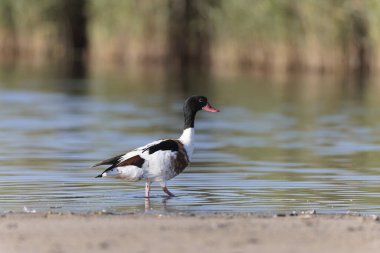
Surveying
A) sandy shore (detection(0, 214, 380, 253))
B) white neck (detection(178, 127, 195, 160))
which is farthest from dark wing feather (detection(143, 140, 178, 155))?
sandy shore (detection(0, 214, 380, 253))

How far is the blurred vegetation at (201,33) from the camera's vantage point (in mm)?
35562

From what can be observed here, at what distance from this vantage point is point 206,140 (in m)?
20.0

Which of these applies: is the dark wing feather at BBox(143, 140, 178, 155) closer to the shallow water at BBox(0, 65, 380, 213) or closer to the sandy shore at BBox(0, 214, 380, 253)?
the shallow water at BBox(0, 65, 380, 213)

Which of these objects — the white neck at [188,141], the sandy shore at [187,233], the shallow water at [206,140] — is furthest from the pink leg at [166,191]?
the sandy shore at [187,233]

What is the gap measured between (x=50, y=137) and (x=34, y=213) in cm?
1023

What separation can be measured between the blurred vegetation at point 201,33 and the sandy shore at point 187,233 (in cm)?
2414

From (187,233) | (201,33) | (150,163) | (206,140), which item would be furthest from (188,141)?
(201,33)

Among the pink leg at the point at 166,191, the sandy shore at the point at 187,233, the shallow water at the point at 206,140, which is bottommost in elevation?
the shallow water at the point at 206,140

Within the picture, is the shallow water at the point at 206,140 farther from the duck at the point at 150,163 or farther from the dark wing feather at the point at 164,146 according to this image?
the dark wing feather at the point at 164,146

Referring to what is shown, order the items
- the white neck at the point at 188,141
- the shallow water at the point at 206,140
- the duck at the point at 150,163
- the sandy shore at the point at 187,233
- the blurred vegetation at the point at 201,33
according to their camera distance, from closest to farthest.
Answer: the sandy shore at the point at 187,233, the duck at the point at 150,163, the shallow water at the point at 206,140, the white neck at the point at 188,141, the blurred vegetation at the point at 201,33

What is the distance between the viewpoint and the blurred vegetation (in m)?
35.6

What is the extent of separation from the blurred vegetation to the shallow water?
140cm

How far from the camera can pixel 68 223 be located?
9.38 metres

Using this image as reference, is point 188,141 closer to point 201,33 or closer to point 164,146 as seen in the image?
point 164,146
